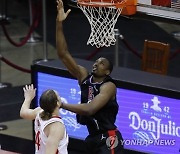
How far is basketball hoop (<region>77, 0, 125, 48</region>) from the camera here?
788 cm

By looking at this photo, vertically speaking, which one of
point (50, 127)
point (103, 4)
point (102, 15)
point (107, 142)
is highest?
point (103, 4)

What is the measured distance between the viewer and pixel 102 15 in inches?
325

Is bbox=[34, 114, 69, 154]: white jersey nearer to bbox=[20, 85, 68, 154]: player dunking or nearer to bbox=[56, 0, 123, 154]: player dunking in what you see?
bbox=[20, 85, 68, 154]: player dunking

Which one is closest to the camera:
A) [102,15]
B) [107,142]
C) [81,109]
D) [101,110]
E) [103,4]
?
[81,109]

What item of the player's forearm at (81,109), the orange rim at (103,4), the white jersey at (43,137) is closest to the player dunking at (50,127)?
the white jersey at (43,137)

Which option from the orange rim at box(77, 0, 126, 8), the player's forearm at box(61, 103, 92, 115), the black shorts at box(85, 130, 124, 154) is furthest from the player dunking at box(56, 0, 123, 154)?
the orange rim at box(77, 0, 126, 8)

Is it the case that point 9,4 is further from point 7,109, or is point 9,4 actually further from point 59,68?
point 59,68

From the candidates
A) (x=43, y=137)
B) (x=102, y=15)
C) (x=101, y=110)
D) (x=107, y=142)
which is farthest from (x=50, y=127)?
(x=102, y=15)

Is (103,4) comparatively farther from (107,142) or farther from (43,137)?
(43,137)

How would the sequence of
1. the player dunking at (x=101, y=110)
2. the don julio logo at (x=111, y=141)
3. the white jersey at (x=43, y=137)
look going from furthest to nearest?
the don julio logo at (x=111, y=141), the player dunking at (x=101, y=110), the white jersey at (x=43, y=137)

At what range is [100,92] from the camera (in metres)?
7.18

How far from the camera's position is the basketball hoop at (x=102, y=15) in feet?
25.8

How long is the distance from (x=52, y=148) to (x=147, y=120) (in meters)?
2.16

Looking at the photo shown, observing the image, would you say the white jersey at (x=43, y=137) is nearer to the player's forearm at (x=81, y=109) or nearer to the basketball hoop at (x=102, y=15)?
the player's forearm at (x=81, y=109)
